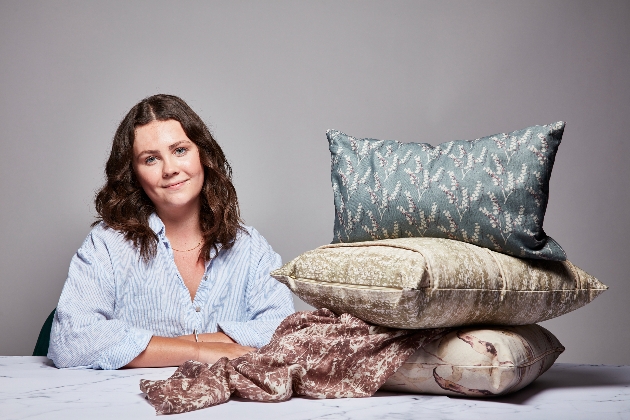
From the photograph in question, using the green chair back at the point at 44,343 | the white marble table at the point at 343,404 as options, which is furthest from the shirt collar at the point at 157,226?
the white marble table at the point at 343,404

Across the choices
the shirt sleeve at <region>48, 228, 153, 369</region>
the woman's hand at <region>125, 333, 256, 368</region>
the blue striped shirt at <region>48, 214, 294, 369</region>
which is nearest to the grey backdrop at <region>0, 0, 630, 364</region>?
the blue striped shirt at <region>48, 214, 294, 369</region>

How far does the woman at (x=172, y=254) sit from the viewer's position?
2.13 meters

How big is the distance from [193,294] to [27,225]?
107 centimetres

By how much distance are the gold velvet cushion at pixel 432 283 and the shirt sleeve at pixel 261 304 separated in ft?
1.84

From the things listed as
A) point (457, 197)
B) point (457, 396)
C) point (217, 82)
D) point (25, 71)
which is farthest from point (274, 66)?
point (457, 396)

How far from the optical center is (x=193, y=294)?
2.29 meters

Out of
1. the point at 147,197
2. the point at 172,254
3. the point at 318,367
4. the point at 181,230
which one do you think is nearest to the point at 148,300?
the point at 172,254

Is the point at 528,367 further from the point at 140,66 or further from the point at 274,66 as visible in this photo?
the point at 140,66

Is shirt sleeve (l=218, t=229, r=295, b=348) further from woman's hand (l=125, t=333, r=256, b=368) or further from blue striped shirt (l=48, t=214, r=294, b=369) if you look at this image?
woman's hand (l=125, t=333, r=256, b=368)

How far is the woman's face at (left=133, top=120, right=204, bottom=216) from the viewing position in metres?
2.26

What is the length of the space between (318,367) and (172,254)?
93cm

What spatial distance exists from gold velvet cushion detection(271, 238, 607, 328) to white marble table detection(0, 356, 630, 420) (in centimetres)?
16

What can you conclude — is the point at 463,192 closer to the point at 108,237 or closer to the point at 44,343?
the point at 108,237

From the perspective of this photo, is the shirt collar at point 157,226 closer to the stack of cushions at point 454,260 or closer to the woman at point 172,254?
the woman at point 172,254
